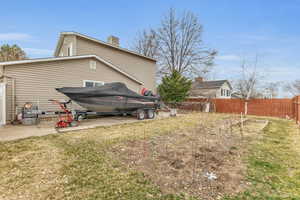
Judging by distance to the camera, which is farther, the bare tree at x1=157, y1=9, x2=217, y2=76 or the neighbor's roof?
the neighbor's roof

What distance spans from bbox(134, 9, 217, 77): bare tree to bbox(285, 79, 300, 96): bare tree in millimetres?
20325

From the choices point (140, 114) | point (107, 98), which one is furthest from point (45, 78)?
point (140, 114)

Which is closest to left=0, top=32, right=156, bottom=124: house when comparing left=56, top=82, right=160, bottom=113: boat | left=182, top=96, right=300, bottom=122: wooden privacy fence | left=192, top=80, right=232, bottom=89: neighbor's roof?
left=56, top=82, right=160, bottom=113: boat

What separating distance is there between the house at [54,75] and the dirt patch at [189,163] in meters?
6.14

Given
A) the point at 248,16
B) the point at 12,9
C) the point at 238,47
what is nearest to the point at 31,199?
the point at 12,9

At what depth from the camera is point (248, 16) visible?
47.3 ft

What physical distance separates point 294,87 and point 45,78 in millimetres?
39710

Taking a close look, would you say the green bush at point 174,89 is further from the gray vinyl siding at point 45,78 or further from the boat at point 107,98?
the gray vinyl siding at point 45,78

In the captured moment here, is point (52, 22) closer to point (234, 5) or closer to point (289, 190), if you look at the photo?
point (234, 5)

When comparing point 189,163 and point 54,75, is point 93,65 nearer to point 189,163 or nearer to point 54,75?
point 54,75

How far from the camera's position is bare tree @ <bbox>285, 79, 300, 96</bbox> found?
29564 mm

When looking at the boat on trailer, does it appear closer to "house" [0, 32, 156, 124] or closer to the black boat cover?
the black boat cover

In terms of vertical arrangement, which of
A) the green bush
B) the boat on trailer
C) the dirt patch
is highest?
the green bush

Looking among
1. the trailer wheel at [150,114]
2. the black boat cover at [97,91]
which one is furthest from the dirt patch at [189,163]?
the trailer wheel at [150,114]
